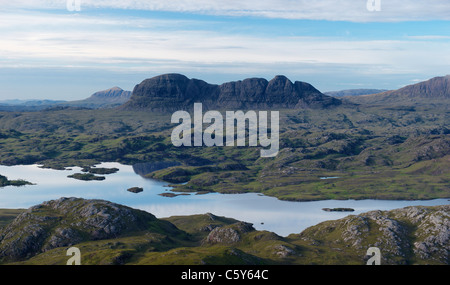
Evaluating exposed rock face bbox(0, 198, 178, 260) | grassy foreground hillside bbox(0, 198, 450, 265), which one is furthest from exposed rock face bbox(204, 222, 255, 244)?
exposed rock face bbox(0, 198, 178, 260)

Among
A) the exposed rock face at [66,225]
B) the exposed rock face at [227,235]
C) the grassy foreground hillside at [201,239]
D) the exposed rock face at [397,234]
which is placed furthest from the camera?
the exposed rock face at [227,235]

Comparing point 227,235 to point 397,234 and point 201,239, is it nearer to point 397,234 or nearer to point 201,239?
point 201,239

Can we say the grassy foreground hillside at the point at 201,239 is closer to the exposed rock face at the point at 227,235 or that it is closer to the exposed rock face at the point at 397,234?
the exposed rock face at the point at 397,234

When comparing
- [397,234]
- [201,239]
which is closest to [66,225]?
[201,239]

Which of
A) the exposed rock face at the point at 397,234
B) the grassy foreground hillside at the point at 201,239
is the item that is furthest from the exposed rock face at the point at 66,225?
the exposed rock face at the point at 397,234
